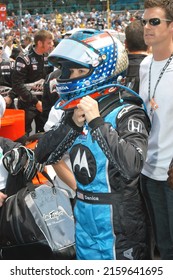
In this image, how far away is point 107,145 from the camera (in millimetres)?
1816

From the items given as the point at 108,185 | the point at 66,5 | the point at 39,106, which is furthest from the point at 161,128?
the point at 66,5

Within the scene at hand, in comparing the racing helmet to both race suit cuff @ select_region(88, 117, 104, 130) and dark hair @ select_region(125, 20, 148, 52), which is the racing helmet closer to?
race suit cuff @ select_region(88, 117, 104, 130)

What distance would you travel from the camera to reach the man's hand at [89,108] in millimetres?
1862

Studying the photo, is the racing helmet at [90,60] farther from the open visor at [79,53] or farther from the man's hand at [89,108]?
the man's hand at [89,108]

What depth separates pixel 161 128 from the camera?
246 cm

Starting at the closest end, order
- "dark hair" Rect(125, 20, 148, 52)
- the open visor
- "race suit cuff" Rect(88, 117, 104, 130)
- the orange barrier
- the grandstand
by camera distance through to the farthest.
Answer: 1. "race suit cuff" Rect(88, 117, 104, 130)
2. the open visor
3. "dark hair" Rect(125, 20, 148, 52)
4. the orange barrier
5. the grandstand

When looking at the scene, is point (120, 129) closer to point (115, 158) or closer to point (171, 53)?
point (115, 158)

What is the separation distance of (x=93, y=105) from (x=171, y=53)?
834mm

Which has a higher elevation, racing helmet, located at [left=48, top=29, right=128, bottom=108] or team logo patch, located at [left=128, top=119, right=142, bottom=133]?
racing helmet, located at [left=48, top=29, right=128, bottom=108]

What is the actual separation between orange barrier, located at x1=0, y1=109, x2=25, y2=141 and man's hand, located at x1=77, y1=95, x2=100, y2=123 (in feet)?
10.7

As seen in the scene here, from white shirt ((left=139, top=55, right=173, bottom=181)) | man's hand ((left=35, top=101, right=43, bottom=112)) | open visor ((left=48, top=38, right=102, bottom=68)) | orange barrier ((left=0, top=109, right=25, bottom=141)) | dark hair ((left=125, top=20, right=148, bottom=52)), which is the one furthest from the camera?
man's hand ((left=35, top=101, right=43, bottom=112))

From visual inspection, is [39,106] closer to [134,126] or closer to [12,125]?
[12,125]

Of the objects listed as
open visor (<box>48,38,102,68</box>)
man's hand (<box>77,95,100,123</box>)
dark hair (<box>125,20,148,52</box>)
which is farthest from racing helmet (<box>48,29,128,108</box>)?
dark hair (<box>125,20,148,52</box>)

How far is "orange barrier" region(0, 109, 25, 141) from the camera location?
5.11 m
